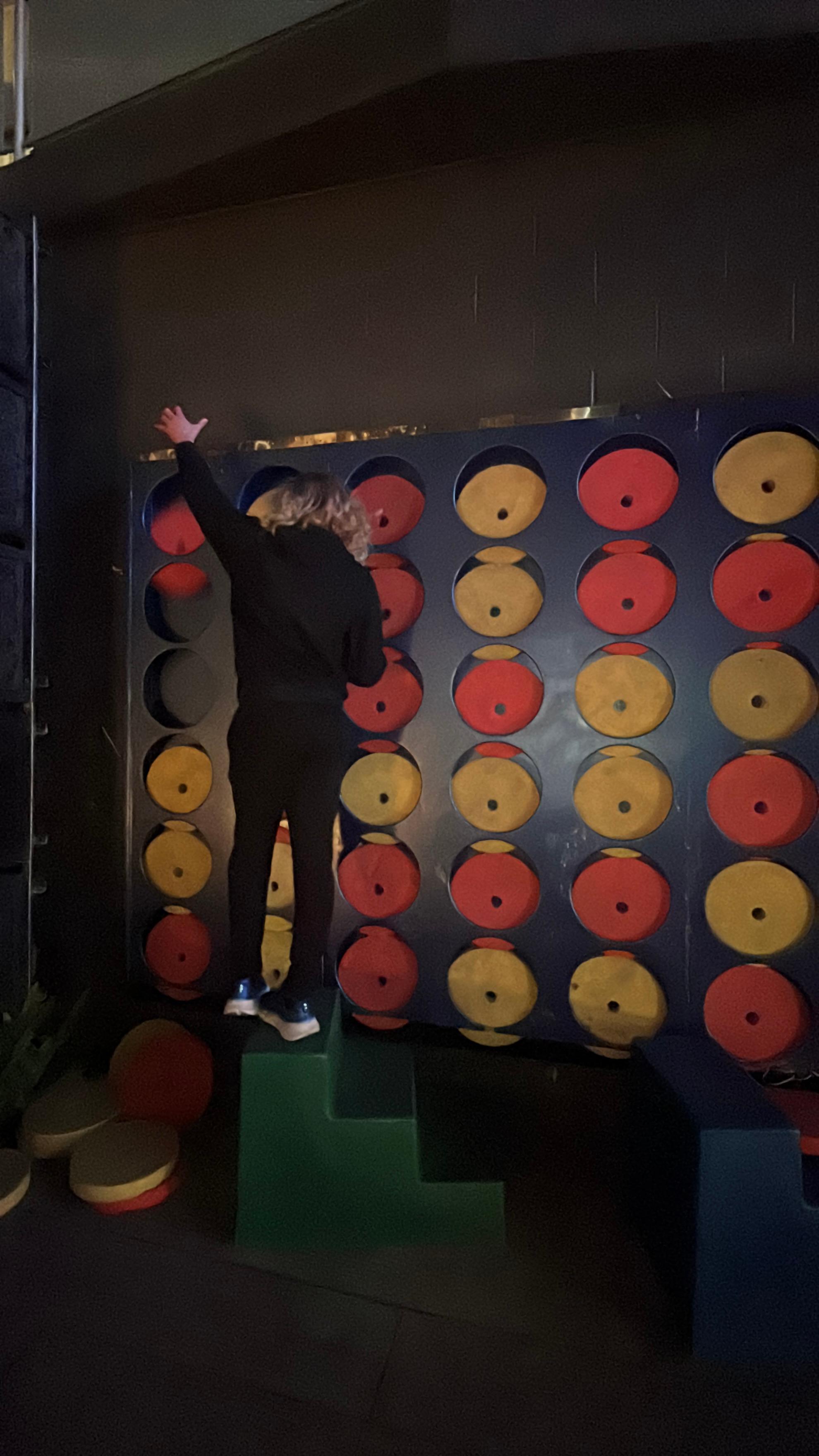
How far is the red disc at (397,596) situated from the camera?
199 centimetres

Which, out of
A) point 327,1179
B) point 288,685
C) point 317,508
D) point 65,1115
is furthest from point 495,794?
point 65,1115

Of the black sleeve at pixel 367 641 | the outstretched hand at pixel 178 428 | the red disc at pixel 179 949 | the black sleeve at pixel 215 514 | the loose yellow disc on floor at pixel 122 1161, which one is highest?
the outstretched hand at pixel 178 428

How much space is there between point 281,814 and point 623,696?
0.90m

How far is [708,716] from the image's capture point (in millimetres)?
1812

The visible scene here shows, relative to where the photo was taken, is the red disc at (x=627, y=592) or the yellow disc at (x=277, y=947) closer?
the red disc at (x=627, y=592)

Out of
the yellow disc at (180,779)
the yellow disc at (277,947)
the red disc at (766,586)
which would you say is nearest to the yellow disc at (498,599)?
the red disc at (766,586)

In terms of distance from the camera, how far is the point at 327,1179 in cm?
155

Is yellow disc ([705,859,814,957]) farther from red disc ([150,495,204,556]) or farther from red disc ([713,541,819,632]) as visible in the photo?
red disc ([150,495,204,556])

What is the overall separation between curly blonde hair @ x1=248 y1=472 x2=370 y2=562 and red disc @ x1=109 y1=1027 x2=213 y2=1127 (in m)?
1.44

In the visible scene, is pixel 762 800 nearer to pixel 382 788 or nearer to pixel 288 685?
pixel 382 788

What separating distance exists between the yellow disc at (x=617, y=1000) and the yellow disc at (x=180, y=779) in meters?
1.14

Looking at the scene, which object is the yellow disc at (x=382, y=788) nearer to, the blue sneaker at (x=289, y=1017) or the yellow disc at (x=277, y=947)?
the yellow disc at (x=277, y=947)

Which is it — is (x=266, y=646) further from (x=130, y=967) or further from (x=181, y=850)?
(x=130, y=967)

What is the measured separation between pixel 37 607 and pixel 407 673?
49.0 inches
